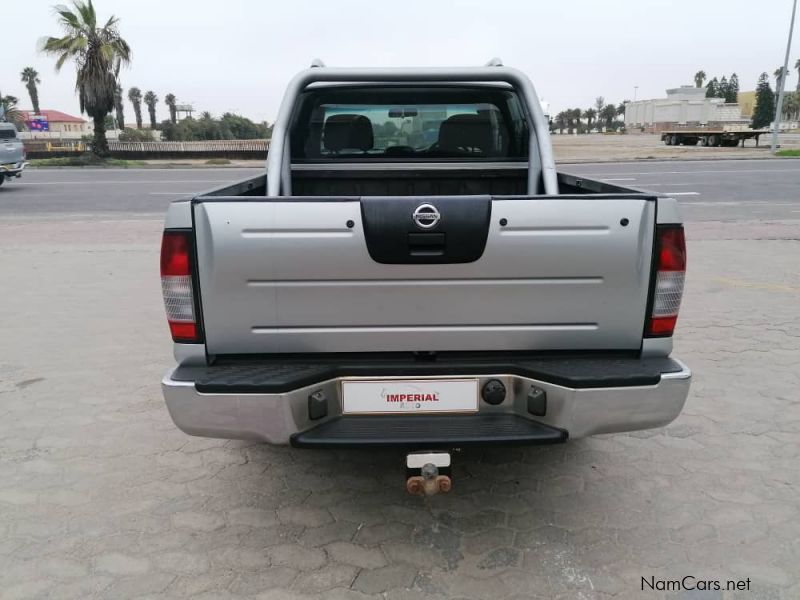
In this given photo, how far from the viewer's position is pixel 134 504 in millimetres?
3020

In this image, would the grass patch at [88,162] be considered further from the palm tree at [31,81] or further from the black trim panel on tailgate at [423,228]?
the palm tree at [31,81]

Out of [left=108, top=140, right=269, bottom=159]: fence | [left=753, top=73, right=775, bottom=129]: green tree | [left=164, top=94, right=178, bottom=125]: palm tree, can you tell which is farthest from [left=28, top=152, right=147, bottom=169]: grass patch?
[left=753, top=73, right=775, bottom=129]: green tree

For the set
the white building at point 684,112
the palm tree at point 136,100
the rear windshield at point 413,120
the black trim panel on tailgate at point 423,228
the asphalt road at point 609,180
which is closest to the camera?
the black trim panel on tailgate at point 423,228

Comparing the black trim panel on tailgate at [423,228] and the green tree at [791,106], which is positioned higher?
the green tree at [791,106]

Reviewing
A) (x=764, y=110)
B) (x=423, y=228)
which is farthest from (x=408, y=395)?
(x=764, y=110)

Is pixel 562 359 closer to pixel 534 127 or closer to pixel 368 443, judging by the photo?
pixel 368 443

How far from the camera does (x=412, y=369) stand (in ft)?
8.26

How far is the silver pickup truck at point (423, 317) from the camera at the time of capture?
241cm

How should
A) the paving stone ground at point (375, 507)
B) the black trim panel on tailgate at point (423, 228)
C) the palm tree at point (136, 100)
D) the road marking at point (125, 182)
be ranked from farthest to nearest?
the palm tree at point (136, 100) < the road marking at point (125, 182) < the paving stone ground at point (375, 507) < the black trim panel on tailgate at point (423, 228)

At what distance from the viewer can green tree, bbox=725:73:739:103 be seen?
112 metres

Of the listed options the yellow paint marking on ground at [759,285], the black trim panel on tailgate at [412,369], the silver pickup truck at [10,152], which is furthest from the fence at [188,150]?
the black trim panel on tailgate at [412,369]

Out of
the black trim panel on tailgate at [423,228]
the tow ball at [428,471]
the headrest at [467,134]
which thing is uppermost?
the headrest at [467,134]

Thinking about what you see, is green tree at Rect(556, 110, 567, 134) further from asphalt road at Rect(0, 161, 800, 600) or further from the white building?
asphalt road at Rect(0, 161, 800, 600)

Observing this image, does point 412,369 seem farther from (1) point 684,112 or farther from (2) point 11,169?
(1) point 684,112
